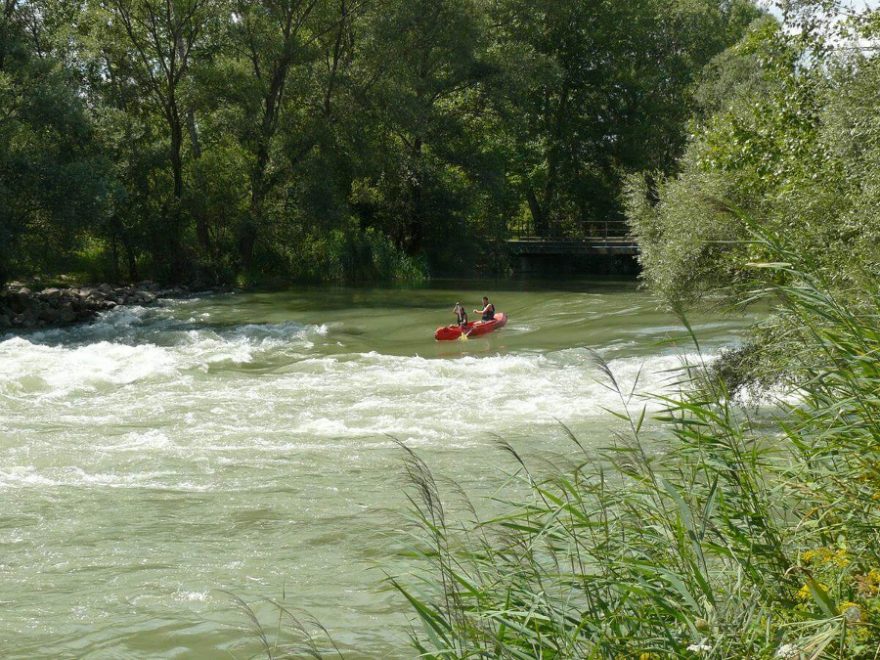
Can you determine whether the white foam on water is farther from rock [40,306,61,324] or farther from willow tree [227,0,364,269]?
willow tree [227,0,364,269]

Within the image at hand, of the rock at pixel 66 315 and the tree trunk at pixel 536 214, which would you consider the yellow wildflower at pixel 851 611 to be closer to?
the rock at pixel 66 315

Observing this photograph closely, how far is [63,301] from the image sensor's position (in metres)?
27.4

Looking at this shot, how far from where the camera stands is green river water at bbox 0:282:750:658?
6.79 m

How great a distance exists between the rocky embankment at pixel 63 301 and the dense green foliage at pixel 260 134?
95 centimetres

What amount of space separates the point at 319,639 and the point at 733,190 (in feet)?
31.3

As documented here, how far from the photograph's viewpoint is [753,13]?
5138 centimetres

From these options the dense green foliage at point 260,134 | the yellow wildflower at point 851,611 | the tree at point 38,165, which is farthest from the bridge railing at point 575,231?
the yellow wildflower at point 851,611

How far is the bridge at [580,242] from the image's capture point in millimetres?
41875

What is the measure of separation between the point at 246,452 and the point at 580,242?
3334 centimetres

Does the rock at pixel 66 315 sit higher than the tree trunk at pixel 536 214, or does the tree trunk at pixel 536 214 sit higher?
the tree trunk at pixel 536 214

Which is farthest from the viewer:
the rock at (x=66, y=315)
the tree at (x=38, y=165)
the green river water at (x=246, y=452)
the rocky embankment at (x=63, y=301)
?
the rock at (x=66, y=315)

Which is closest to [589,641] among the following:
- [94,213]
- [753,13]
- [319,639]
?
[319,639]

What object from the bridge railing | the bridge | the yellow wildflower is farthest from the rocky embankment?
the yellow wildflower

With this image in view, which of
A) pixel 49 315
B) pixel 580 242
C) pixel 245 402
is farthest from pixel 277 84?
pixel 245 402
